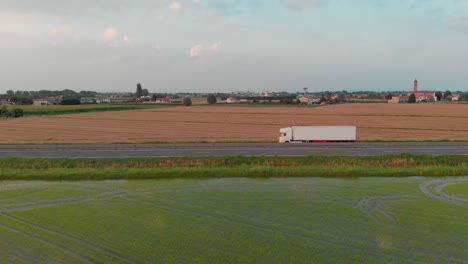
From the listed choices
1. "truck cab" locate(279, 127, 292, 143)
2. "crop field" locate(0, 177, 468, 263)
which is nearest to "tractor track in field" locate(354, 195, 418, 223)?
"crop field" locate(0, 177, 468, 263)

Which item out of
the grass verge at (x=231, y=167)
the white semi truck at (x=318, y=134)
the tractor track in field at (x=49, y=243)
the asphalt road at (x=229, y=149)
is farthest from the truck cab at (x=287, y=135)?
the tractor track in field at (x=49, y=243)

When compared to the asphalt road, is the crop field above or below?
below

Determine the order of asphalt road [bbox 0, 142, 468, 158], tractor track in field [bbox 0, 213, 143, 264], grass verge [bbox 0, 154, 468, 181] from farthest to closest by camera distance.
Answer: asphalt road [bbox 0, 142, 468, 158] < grass verge [bbox 0, 154, 468, 181] < tractor track in field [bbox 0, 213, 143, 264]

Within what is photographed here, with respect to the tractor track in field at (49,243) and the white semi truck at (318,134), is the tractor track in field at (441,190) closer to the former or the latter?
the white semi truck at (318,134)

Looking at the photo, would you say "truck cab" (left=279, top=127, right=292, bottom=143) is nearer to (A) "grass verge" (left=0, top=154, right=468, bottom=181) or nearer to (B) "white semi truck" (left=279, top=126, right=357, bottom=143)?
(B) "white semi truck" (left=279, top=126, right=357, bottom=143)

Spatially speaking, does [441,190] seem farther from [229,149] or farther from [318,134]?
[318,134]

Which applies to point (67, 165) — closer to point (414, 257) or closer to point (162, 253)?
point (162, 253)
